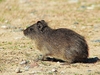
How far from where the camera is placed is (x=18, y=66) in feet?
32.8

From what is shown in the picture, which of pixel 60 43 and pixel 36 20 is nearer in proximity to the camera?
pixel 60 43

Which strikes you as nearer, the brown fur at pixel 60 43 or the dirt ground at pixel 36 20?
the dirt ground at pixel 36 20

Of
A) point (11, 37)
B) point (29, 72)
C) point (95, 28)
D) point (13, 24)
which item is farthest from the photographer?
point (13, 24)

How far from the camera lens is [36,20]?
638 inches

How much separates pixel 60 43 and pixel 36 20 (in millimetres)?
5688

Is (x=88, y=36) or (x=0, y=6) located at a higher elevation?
(x=0, y=6)

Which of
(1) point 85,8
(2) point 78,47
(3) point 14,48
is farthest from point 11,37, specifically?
(1) point 85,8

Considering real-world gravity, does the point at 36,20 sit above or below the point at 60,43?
above

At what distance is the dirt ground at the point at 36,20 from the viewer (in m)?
9.81

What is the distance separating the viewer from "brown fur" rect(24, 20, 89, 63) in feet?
33.9

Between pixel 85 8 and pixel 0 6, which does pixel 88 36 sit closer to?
pixel 85 8

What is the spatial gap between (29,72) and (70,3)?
9.49 metres

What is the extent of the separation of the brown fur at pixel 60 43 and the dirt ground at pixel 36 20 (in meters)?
0.20

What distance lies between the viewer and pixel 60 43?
10609mm
